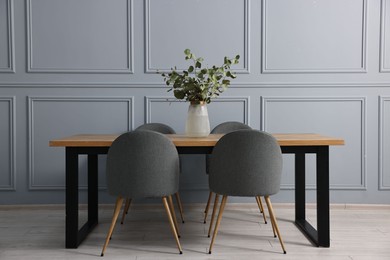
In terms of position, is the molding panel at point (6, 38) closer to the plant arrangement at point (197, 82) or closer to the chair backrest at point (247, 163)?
the plant arrangement at point (197, 82)

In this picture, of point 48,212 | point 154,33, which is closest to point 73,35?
point 154,33

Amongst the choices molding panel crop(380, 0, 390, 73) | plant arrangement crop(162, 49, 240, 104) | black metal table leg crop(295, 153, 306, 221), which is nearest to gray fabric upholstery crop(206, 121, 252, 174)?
black metal table leg crop(295, 153, 306, 221)

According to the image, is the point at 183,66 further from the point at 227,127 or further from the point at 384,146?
the point at 384,146

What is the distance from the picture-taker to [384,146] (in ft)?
12.7

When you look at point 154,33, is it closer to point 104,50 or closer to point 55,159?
point 104,50

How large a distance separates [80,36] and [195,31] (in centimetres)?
98

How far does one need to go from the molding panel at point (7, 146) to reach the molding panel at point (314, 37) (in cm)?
219

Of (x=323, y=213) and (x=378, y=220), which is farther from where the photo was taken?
(x=378, y=220)

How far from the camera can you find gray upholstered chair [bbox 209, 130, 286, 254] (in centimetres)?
246

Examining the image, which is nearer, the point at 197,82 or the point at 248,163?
the point at 248,163

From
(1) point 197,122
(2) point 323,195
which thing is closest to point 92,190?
(1) point 197,122

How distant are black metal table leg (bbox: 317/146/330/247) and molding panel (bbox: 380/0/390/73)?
5.10 feet

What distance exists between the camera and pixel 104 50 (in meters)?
3.84

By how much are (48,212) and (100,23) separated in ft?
5.36
